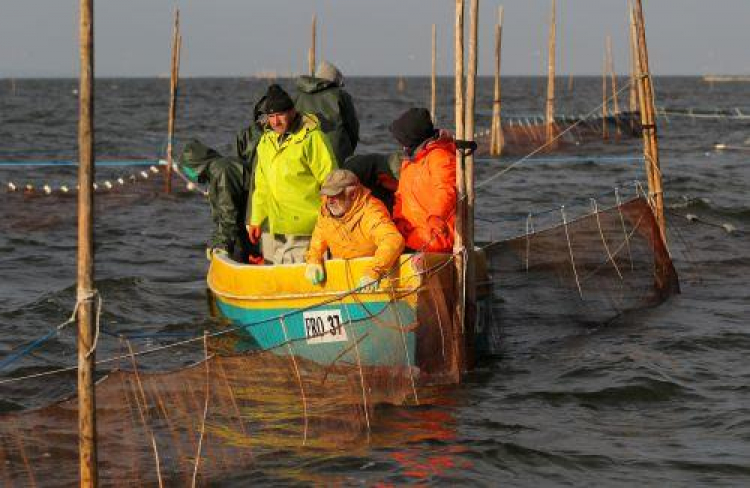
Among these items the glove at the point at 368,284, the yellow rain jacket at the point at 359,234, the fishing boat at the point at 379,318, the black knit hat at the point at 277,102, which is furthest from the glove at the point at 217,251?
the glove at the point at 368,284

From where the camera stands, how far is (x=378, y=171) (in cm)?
1212

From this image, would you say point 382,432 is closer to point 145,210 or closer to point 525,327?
point 525,327

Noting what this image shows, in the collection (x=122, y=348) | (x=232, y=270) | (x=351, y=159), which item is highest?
(x=351, y=159)

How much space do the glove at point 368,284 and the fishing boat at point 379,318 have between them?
3 cm

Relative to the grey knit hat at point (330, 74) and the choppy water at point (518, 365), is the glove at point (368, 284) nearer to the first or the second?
the choppy water at point (518, 365)

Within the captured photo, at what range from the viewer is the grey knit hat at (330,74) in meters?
12.7

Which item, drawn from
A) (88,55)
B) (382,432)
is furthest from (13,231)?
(88,55)

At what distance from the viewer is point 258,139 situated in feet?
43.5

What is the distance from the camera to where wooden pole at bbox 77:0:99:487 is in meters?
6.53

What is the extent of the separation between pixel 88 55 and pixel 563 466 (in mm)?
4660

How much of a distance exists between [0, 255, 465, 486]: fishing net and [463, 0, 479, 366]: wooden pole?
0.29m

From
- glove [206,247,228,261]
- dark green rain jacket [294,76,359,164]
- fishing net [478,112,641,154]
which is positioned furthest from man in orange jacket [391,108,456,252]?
fishing net [478,112,641,154]

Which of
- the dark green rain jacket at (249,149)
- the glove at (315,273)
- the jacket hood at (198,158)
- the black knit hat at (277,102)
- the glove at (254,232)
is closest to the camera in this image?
the glove at (315,273)

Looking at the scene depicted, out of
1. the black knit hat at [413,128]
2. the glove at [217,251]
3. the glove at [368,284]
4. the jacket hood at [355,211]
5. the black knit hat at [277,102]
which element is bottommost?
the glove at [217,251]
